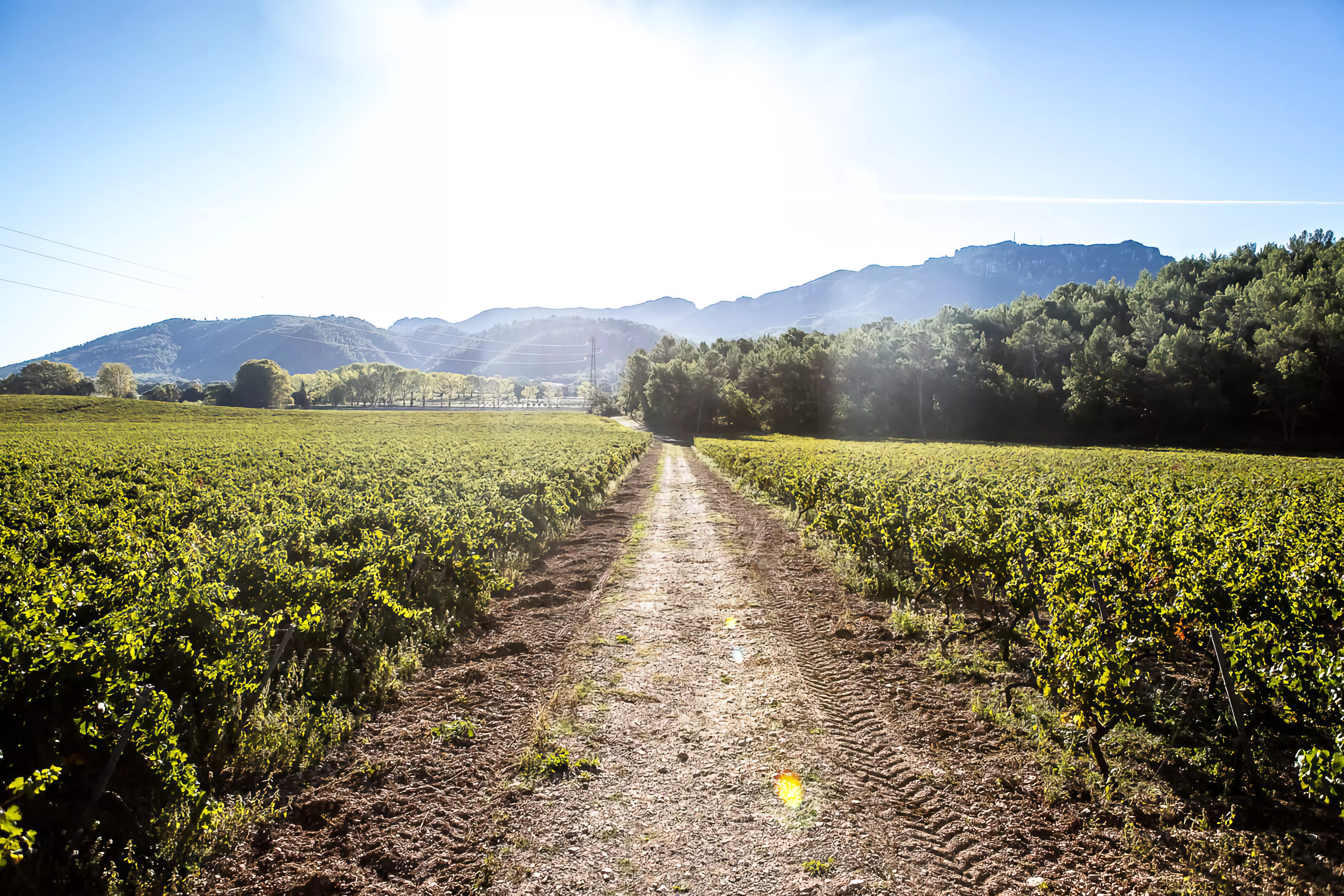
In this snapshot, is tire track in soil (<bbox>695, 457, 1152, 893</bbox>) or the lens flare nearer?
tire track in soil (<bbox>695, 457, 1152, 893</bbox>)

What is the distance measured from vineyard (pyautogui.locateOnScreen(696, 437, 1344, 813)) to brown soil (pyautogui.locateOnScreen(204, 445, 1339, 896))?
987 millimetres

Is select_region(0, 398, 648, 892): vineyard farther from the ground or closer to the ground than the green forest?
closer to the ground

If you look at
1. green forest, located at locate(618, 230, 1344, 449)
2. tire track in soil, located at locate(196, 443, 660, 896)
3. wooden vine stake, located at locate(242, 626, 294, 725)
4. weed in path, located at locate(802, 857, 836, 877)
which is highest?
green forest, located at locate(618, 230, 1344, 449)

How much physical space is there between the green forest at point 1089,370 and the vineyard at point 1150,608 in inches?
1920

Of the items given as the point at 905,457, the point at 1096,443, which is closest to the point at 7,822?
the point at 905,457

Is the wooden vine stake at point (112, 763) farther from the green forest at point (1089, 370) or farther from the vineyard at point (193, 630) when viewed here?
the green forest at point (1089, 370)

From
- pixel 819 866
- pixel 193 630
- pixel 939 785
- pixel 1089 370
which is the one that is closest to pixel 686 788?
pixel 819 866

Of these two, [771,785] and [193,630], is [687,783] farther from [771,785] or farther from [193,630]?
[193,630]

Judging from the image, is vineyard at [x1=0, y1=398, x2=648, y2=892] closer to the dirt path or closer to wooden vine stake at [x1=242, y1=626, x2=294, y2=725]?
wooden vine stake at [x1=242, y1=626, x2=294, y2=725]

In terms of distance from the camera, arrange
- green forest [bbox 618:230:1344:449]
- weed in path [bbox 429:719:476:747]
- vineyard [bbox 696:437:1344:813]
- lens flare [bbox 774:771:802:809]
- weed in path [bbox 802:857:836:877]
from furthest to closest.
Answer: green forest [bbox 618:230:1344:449], weed in path [bbox 429:719:476:747], lens flare [bbox 774:771:802:809], vineyard [bbox 696:437:1344:813], weed in path [bbox 802:857:836:877]

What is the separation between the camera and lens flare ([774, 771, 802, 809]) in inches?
187

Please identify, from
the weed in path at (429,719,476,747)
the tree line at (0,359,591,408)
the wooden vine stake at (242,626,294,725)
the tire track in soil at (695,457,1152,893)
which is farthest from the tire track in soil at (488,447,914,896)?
the tree line at (0,359,591,408)

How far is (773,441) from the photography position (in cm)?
4850

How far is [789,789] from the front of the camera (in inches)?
194
